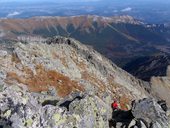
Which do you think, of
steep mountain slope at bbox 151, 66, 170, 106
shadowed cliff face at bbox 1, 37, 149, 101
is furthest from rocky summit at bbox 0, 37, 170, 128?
steep mountain slope at bbox 151, 66, 170, 106

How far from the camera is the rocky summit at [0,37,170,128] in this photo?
22.7m

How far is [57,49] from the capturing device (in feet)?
224

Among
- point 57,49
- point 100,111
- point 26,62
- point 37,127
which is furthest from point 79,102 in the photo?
point 57,49

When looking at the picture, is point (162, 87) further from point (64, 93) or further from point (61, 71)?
point (64, 93)

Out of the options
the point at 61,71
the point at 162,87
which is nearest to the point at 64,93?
the point at 61,71

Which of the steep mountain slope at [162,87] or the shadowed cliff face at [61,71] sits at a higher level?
the shadowed cliff face at [61,71]

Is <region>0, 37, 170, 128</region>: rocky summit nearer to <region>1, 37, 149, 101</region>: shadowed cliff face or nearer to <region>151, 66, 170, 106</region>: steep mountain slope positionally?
<region>1, 37, 149, 101</region>: shadowed cliff face

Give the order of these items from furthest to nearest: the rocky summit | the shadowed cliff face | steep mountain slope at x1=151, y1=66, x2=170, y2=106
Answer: steep mountain slope at x1=151, y1=66, x2=170, y2=106, the shadowed cliff face, the rocky summit

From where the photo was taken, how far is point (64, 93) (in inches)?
1859

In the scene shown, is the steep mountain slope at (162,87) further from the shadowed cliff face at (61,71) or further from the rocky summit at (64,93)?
the shadowed cliff face at (61,71)

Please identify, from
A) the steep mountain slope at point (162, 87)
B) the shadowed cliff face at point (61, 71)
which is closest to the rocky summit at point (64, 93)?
the shadowed cliff face at point (61, 71)

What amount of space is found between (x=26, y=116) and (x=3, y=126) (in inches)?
51.7

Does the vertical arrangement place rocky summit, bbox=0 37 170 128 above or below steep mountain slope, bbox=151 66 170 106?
above

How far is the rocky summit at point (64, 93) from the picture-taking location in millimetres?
22656
